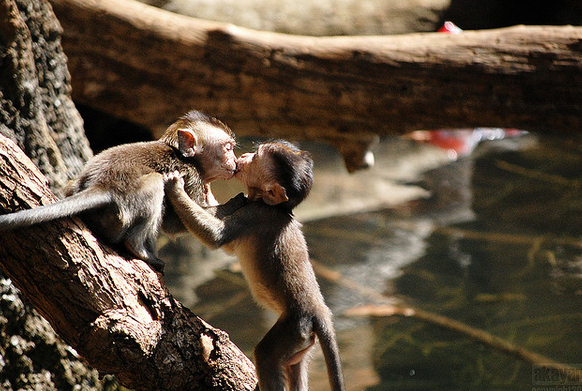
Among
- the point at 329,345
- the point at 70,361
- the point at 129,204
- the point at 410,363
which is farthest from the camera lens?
the point at 410,363

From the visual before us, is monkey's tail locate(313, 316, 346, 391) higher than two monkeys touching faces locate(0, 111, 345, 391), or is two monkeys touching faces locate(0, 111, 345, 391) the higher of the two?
two monkeys touching faces locate(0, 111, 345, 391)

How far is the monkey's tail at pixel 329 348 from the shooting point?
2908 millimetres

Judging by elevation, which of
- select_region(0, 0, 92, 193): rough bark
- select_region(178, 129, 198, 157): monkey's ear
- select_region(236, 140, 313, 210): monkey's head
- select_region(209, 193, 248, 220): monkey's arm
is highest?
select_region(0, 0, 92, 193): rough bark

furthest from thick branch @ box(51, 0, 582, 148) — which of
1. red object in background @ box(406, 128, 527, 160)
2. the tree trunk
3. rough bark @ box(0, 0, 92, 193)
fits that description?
red object in background @ box(406, 128, 527, 160)

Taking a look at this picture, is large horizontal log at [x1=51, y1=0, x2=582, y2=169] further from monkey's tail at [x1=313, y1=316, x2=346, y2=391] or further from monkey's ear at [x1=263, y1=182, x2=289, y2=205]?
monkey's tail at [x1=313, y1=316, x2=346, y2=391]

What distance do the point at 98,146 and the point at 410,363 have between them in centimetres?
383

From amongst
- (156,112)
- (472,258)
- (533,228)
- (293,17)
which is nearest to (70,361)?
(156,112)

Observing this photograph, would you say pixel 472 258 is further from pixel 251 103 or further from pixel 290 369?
pixel 290 369

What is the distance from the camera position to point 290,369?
3080mm

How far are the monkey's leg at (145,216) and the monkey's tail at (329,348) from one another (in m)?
0.80

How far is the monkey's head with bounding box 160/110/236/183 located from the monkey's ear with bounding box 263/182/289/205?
8.4 inches

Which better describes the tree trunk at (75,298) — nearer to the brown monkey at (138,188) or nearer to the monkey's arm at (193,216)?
the brown monkey at (138,188)

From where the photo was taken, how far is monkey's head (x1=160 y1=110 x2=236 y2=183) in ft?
9.66

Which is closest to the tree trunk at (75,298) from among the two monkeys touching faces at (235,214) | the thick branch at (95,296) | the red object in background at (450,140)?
the thick branch at (95,296)
